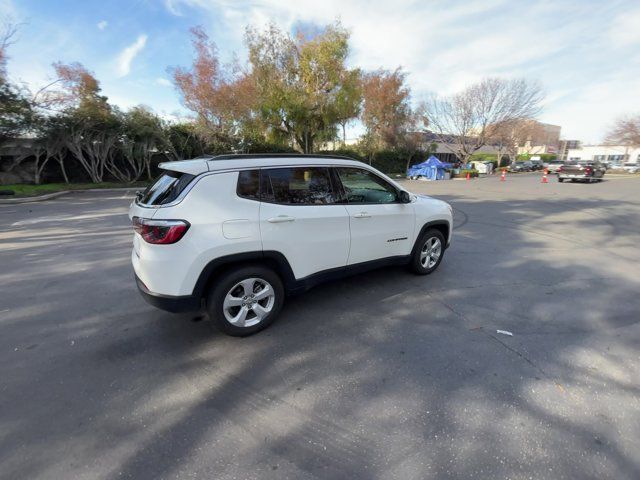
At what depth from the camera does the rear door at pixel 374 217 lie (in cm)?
392

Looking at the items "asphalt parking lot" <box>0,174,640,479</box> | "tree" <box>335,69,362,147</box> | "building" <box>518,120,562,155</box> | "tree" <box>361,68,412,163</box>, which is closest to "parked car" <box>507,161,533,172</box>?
"tree" <box>361,68,412,163</box>

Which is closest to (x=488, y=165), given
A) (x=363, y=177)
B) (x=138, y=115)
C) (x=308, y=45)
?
(x=308, y=45)

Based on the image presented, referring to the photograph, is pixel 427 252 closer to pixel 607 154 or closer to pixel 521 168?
pixel 521 168

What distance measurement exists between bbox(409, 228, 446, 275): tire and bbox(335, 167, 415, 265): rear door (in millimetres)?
226

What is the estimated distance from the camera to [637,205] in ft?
42.9

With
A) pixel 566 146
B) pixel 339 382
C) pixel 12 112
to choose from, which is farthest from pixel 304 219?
pixel 566 146

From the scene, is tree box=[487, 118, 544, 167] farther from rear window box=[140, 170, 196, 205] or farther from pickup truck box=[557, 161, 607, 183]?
rear window box=[140, 170, 196, 205]

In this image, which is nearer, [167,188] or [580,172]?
[167,188]

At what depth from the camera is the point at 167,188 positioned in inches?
125

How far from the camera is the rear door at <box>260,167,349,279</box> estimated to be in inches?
129

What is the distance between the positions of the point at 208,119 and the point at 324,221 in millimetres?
22327

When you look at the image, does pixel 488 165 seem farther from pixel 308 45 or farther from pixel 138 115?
pixel 138 115

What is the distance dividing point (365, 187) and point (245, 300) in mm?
2112

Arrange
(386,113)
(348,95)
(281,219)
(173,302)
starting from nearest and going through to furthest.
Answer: (173,302), (281,219), (348,95), (386,113)
